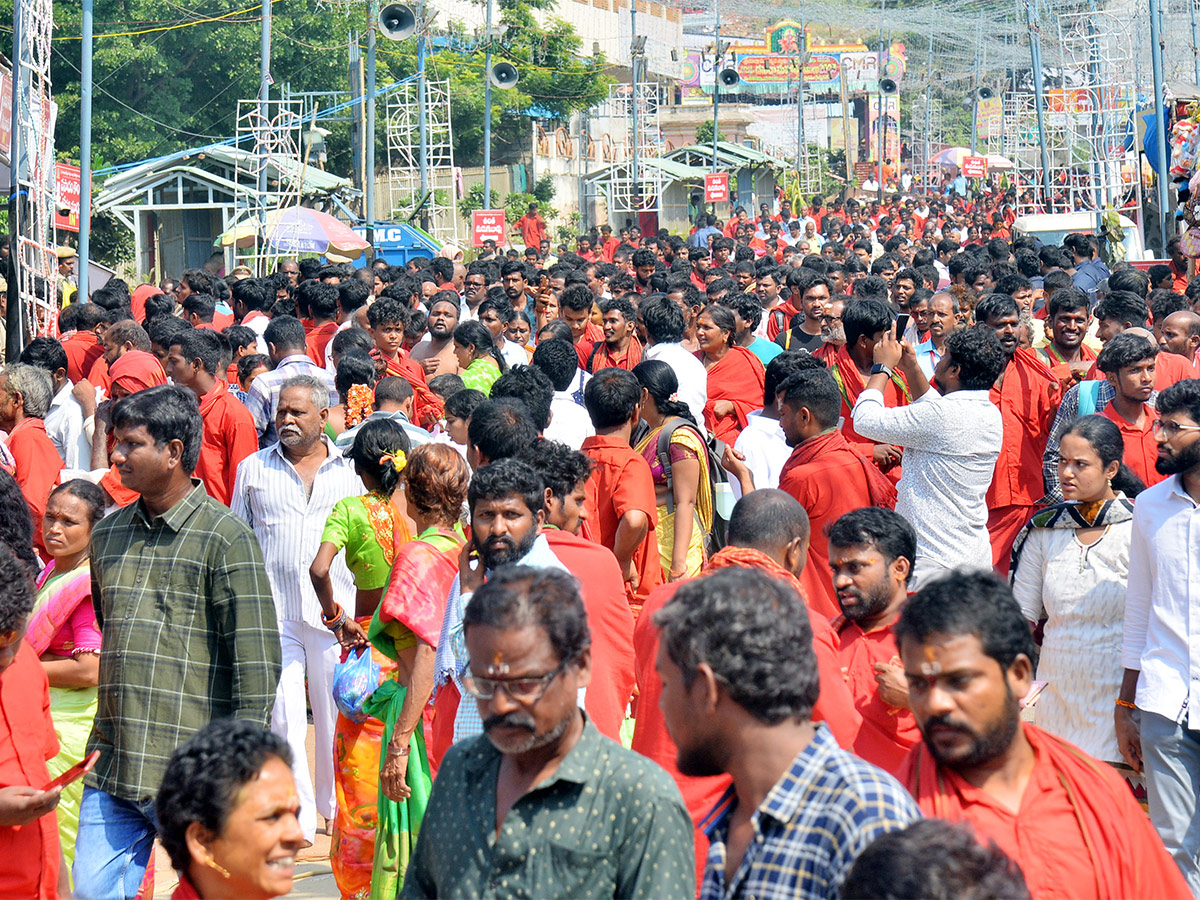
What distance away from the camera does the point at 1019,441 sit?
661cm

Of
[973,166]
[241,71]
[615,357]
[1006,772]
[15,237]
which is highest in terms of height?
[241,71]

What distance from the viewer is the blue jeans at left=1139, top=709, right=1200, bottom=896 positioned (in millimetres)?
4418

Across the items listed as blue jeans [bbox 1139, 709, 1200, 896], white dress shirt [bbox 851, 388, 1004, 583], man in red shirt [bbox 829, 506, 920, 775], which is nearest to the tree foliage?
white dress shirt [bbox 851, 388, 1004, 583]

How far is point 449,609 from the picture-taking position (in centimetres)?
392

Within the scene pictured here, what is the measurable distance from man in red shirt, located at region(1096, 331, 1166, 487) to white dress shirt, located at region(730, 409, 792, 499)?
141cm

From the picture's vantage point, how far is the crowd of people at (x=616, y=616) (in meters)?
2.46

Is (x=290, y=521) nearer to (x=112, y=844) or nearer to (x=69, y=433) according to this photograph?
(x=112, y=844)

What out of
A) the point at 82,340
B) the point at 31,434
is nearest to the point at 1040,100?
the point at 82,340

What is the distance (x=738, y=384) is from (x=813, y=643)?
4885 mm

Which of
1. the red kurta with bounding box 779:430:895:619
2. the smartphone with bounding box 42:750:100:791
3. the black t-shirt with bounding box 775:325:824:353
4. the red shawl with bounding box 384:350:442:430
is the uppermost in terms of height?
the black t-shirt with bounding box 775:325:824:353

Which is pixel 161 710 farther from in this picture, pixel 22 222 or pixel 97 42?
pixel 97 42

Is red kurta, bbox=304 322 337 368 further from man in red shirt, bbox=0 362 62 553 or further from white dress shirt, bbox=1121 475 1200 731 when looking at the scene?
white dress shirt, bbox=1121 475 1200 731

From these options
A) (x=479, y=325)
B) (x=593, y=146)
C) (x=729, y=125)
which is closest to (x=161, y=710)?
(x=479, y=325)

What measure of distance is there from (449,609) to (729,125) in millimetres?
54351
